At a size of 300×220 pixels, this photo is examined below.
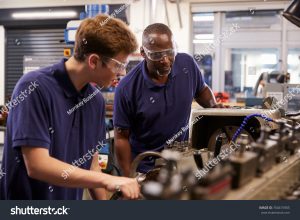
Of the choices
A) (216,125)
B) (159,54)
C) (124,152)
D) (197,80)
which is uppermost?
(159,54)

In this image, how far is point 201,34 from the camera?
638 cm

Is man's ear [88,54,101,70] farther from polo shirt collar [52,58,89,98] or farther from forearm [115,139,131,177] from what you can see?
forearm [115,139,131,177]

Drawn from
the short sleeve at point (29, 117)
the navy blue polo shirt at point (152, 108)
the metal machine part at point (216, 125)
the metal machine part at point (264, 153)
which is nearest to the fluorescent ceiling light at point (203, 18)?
the navy blue polo shirt at point (152, 108)

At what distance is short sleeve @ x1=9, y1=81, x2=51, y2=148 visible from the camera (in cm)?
115

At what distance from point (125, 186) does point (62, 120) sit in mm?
366

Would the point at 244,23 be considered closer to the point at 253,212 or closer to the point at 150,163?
the point at 150,163

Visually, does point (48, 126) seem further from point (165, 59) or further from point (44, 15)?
point (44, 15)

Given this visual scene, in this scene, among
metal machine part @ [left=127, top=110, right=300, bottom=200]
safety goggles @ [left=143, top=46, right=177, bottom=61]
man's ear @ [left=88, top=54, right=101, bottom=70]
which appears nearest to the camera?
metal machine part @ [left=127, top=110, right=300, bottom=200]

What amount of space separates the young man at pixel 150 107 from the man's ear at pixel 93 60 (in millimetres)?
575

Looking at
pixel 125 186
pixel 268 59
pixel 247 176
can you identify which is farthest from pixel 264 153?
pixel 268 59

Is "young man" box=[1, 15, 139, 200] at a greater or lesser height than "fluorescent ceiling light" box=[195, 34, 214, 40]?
lesser

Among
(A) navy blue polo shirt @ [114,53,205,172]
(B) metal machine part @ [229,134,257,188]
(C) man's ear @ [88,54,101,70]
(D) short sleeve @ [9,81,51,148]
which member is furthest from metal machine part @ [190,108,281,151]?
(B) metal machine part @ [229,134,257,188]

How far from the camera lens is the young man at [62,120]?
114 cm

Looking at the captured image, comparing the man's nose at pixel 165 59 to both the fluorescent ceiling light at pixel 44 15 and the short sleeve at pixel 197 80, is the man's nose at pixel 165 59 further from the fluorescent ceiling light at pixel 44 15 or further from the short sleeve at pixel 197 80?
the fluorescent ceiling light at pixel 44 15
